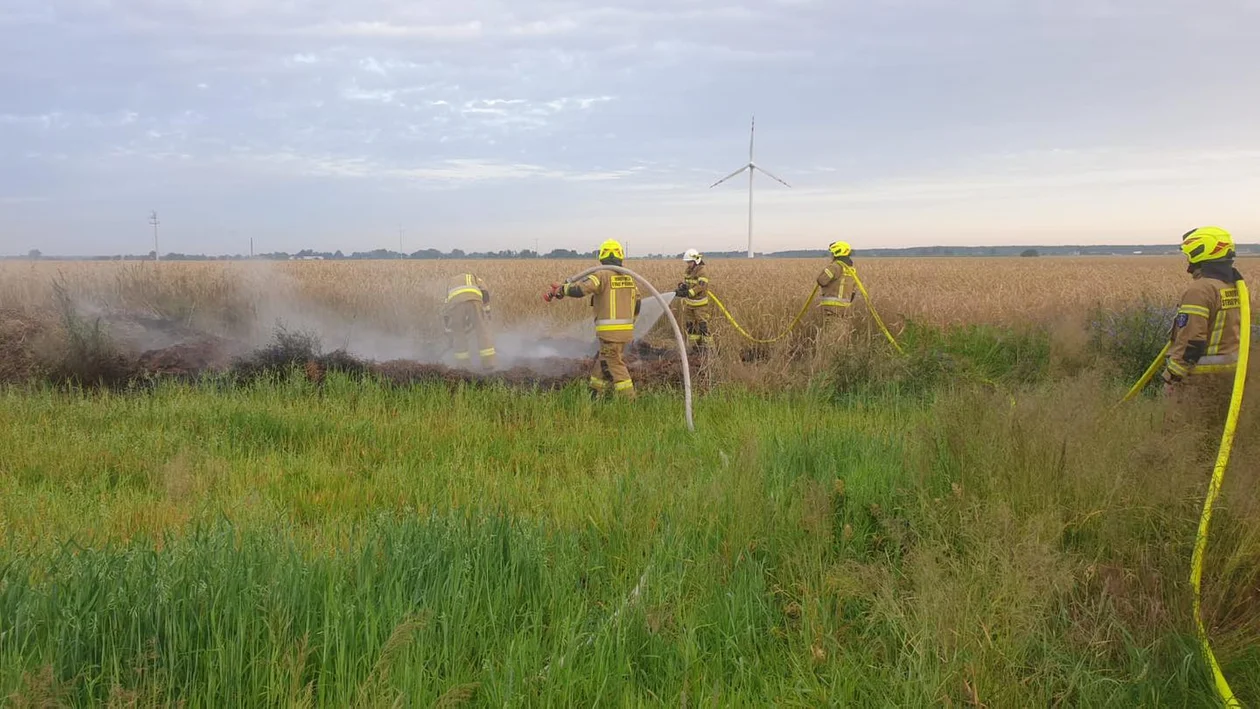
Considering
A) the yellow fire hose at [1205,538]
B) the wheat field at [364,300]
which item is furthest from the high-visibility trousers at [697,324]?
the yellow fire hose at [1205,538]

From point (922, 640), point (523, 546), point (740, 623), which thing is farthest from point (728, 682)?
point (523, 546)

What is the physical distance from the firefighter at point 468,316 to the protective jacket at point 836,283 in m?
4.90

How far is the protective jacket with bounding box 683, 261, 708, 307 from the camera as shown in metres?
13.2

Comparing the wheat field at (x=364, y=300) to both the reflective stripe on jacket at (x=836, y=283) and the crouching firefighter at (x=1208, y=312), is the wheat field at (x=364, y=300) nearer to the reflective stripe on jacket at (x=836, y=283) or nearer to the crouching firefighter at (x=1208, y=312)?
the reflective stripe on jacket at (x=836, y=283)

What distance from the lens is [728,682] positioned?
3105 millimetres

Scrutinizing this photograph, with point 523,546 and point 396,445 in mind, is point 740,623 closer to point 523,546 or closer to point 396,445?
point 523,546

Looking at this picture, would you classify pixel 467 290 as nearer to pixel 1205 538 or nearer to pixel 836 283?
pixel 836 283

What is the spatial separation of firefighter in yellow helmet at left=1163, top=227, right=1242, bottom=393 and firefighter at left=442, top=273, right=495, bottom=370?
7.59 metres

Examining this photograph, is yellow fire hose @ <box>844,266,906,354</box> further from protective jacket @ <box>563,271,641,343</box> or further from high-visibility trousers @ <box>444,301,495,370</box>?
high-visibility trousers @ <box>444,301,495,370</box>

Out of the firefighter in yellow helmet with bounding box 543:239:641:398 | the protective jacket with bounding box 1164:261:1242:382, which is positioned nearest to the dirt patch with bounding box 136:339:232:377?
the firefighter in yellow helmet with bounding box 543:239:641:398

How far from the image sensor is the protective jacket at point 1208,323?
6535 millimetres

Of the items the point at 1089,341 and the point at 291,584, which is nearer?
the point at 291,584

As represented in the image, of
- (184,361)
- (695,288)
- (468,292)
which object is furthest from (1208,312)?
(184,361)

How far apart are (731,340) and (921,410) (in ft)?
14.5
